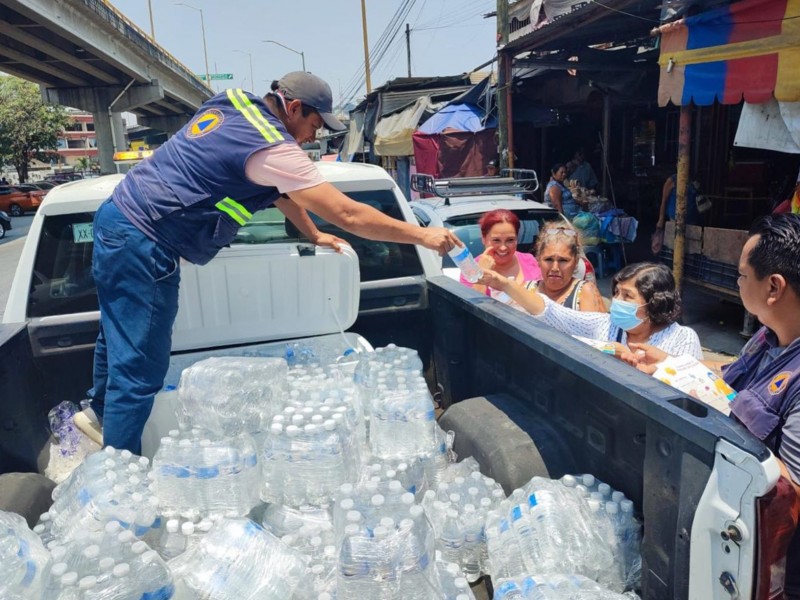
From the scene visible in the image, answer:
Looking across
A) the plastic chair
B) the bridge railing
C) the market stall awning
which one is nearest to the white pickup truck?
the market stall awning

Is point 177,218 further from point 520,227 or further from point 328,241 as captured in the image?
point 520,227

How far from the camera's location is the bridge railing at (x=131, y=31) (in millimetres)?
22045

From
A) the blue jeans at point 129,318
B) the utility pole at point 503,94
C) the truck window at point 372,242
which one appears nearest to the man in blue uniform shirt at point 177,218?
the blue jeans at point 129,318

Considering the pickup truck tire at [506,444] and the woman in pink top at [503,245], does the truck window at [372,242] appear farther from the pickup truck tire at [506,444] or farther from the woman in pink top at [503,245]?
the pickup truck tire at [506,444]

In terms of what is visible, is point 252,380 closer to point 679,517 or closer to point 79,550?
point 79,550

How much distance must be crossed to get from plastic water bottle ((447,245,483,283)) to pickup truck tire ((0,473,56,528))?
1.97m

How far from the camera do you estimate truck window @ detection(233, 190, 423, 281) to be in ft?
12.1

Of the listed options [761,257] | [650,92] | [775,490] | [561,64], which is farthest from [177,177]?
[650,92]

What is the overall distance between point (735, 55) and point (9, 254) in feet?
61.4

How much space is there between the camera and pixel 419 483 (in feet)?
8.59

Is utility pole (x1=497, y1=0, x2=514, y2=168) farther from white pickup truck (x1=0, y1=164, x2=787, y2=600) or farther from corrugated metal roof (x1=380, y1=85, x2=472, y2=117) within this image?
white pickup truck (x1=0, y1=164, x2=787, y2=600)

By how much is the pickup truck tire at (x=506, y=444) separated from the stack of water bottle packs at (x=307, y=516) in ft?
0.24

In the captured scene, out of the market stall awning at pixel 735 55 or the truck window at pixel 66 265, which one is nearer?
the truck window at pixel 66 265

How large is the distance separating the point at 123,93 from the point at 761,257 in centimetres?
3610
